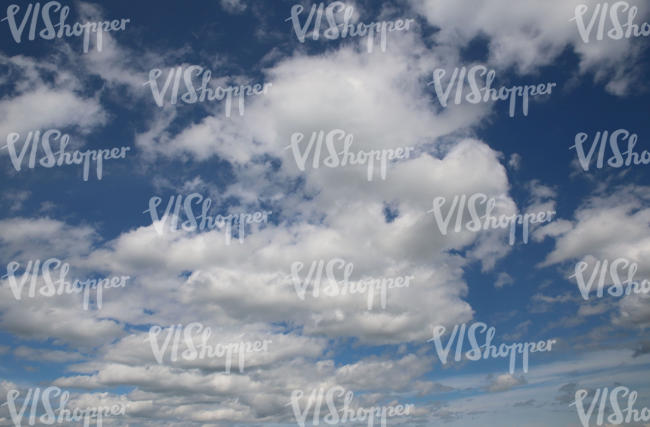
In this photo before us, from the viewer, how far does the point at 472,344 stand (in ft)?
300

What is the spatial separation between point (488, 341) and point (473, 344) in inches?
182

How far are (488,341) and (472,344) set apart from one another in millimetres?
4968

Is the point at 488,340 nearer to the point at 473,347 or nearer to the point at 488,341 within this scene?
the point at 488,341

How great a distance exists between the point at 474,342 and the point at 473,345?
1.53 m

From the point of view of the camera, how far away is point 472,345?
9081cm

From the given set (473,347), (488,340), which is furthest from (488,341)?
(473,347)

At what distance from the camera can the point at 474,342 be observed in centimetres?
9238

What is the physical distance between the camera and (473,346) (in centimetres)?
9050

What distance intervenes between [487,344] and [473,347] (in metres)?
4.58

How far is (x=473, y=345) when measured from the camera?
91.1 metres

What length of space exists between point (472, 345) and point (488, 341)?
5402mm

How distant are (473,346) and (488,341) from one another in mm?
5460

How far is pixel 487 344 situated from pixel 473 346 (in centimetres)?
385

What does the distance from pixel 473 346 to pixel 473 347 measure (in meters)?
1.08
